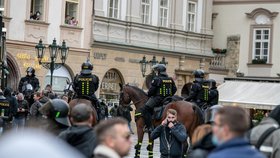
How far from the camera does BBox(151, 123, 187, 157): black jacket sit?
1533 cm

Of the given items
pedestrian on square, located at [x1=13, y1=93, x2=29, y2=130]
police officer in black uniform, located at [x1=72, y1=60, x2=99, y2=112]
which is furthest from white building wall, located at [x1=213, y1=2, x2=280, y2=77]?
police officer in black uniform, located at [x1=72, y1=60, x2=99, y2=112]

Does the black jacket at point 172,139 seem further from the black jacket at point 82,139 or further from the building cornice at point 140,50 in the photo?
the building cornice at point 140,50

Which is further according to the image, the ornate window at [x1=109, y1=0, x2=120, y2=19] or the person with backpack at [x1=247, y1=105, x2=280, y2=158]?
the ornate window at [x1=109, y1=0, x2=120, y2=19]

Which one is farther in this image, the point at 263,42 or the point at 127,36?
the point at 263,42

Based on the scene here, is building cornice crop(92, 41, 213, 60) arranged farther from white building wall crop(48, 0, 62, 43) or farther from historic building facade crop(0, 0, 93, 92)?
white building wall crop(48, 0, 62, 43)

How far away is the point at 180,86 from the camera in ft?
159

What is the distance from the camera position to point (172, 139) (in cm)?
1545

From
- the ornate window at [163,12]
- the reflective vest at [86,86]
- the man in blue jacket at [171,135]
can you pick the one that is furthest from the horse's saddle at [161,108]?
the ornate window at [163,12]

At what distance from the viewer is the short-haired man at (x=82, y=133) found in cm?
826

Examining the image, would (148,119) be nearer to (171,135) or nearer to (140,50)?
(171,135)

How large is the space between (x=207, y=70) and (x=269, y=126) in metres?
42.8

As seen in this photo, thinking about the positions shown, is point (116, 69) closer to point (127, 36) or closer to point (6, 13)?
point (127, 36)

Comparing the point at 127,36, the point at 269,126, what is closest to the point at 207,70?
the point at 127,36

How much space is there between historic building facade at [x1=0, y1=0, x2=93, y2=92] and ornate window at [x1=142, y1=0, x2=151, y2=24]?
5.10m
